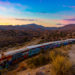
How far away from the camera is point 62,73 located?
19.8 feet

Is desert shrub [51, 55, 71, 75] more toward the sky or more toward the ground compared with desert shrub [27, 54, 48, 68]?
more toward the sky

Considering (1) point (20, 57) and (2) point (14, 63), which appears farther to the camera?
(1) point (20, 57)

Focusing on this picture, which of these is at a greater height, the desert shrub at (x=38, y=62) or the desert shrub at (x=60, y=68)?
the desert shrub at (x=60, y=68)

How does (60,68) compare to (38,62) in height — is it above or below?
above

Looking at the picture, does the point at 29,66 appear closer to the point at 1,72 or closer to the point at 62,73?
the point at 1,72

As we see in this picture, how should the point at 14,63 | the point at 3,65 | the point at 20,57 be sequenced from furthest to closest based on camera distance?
the point at 20,57, the point at 14,63, the point at 3,65

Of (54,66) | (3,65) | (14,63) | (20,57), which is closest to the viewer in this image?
(54,66)

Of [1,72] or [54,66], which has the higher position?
[54,66]

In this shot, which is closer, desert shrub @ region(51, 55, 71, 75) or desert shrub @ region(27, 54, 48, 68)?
desert shrub @ region(51, 55, 71, 75)

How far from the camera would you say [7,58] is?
8.81m

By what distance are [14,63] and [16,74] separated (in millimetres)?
2654

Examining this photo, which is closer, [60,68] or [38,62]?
[60,68]

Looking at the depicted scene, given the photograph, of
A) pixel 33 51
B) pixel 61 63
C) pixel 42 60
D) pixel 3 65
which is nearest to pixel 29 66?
pixel 42 60

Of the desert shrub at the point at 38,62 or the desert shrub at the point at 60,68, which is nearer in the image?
the desert shrub at the point at 60,68
